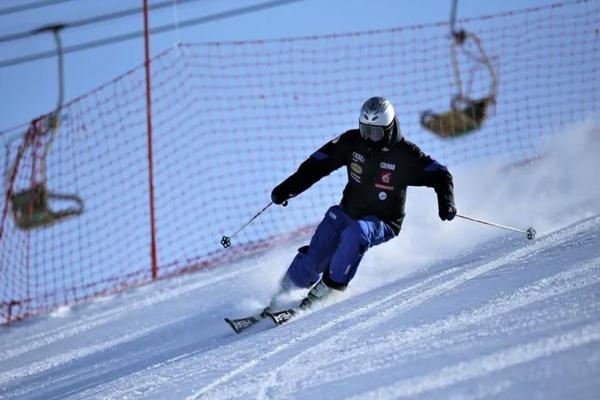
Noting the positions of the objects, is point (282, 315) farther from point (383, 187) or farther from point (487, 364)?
point (487, 364)

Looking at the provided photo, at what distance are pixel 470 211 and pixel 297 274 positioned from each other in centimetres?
297

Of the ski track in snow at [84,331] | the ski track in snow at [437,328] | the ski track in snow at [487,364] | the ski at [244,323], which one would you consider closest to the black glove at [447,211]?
the ski track in snow at [437,328]

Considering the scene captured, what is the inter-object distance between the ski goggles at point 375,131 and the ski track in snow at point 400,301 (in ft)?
3.08

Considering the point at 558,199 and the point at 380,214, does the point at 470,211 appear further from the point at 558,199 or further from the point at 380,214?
the point at 380,214

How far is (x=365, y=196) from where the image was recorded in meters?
5.21

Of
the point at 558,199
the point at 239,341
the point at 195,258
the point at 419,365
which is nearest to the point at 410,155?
the point at 239,341

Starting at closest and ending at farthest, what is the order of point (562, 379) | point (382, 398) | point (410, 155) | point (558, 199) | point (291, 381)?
point (562, 379)
point (382, 398)
point (291, 381)
point (410, 155)
point (558, 199)

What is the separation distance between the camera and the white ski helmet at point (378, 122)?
5.04m

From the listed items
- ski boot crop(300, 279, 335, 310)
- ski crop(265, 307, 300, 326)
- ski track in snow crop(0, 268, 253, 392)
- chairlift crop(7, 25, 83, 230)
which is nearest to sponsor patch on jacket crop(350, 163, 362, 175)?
ski boot crop(300, 279, 335, 310)

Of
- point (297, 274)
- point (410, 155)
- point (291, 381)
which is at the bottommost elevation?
point (291, 381)

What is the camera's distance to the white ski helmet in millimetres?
5035

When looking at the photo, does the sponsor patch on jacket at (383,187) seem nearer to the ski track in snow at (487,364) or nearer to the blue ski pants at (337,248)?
the blue ski pants at (337,248)

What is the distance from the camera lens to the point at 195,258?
8.76 metres

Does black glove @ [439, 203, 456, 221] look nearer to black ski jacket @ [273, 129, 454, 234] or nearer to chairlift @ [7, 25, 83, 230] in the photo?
black ski jacket @ [273, 129, 454, 234]
